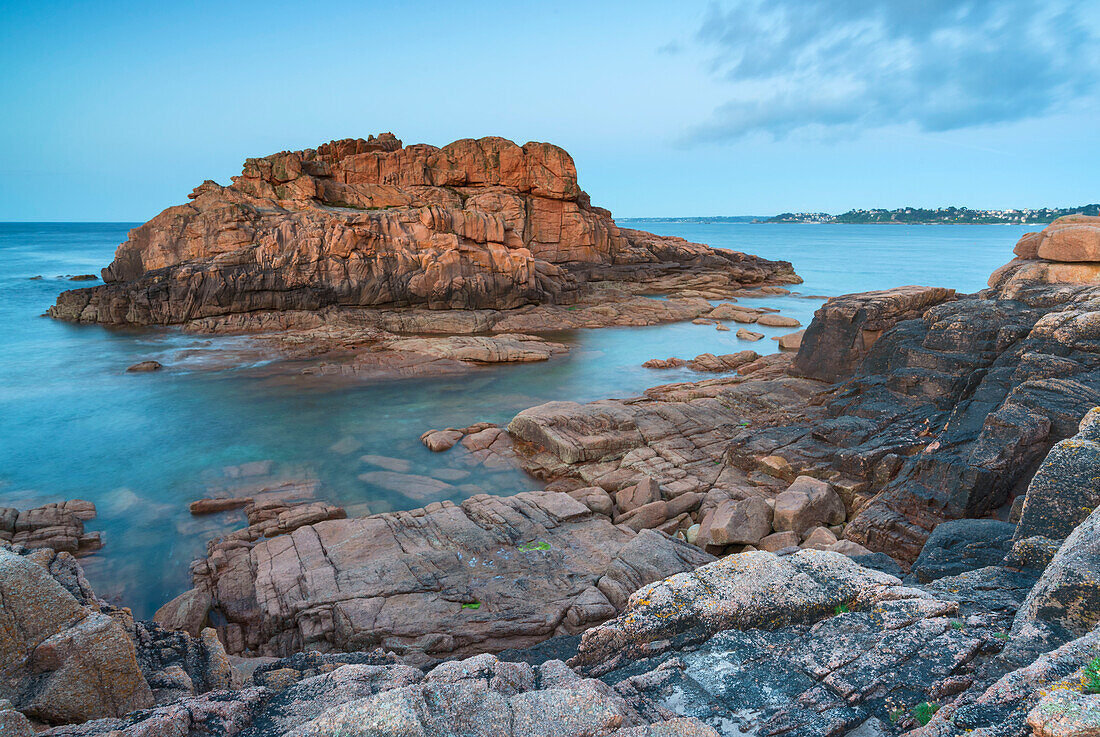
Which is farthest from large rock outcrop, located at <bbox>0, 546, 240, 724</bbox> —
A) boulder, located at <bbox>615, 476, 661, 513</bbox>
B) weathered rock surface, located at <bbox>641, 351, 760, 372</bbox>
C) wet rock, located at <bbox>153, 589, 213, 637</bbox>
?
weathered rock surface, located at <bbox>641, 351, 760, 372</bbox>

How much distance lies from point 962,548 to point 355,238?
→ 112 feet

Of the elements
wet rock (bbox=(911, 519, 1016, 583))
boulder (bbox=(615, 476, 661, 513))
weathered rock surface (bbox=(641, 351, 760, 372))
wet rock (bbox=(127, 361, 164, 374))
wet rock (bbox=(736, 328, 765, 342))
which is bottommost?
boulder (bbox=(615, 476, 661, 513))

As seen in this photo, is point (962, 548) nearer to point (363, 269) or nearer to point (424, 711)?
point (424, 711)

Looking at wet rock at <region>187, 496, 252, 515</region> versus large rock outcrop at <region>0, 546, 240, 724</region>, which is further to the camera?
wet rock at <region>187, 496, 252, 515</region>

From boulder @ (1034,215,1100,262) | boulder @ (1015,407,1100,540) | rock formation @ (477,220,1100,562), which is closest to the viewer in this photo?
boulder @ (1015,407,1100,540)

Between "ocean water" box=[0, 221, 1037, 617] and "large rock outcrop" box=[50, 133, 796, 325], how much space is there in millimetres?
3677

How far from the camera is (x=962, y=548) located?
24.4 ft

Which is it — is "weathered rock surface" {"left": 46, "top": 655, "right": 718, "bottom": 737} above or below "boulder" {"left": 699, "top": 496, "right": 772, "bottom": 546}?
above

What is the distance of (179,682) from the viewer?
504 centimetres

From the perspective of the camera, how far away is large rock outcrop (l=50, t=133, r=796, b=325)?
113ft

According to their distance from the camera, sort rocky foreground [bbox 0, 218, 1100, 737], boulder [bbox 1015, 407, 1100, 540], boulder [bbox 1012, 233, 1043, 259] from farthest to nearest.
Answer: boulder [bbox 1012, 233, 1043, 259], boulder [bbox 1015, 407, 1100, 540], rocky foreground [bbox 0, 218, 1100, 737]

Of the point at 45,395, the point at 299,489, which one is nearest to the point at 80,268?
the point at 45,395

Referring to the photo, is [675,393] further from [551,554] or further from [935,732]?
[935,732]

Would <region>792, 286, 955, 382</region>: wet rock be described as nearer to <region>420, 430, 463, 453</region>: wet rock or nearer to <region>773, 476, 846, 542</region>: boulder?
<region>773, 476, 846, 542</region>: boulder
